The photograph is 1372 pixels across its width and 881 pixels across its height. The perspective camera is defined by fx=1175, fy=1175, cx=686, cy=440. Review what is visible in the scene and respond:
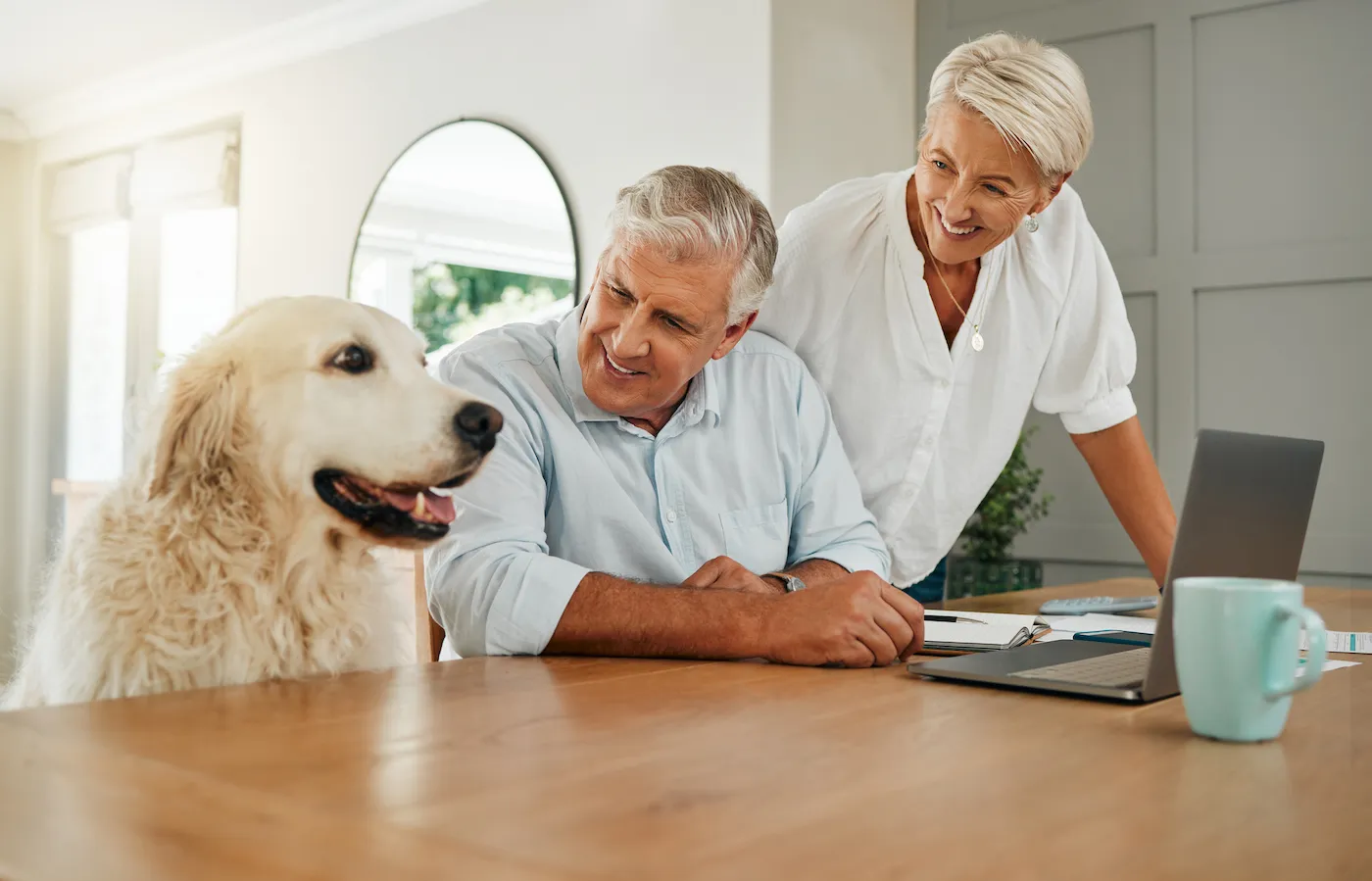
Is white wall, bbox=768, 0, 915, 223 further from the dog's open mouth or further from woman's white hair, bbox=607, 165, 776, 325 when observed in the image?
the dog's open mouth

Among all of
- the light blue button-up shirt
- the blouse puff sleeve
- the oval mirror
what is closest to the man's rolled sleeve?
the light blue button-up shirt

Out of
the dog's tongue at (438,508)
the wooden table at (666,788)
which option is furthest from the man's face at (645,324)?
the wooden table at (666,788)

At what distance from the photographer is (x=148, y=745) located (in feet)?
2.33

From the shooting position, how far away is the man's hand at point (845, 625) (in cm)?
112

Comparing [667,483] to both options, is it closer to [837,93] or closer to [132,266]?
[837,93]

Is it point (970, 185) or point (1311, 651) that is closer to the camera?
point (1311, 651)

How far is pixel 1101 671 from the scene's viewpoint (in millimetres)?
1021

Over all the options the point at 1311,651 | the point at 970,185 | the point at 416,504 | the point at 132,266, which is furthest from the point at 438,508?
the point at 132,266

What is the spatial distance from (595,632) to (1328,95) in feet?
8.47

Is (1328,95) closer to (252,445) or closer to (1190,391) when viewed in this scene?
(1190,391)

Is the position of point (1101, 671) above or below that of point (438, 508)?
below

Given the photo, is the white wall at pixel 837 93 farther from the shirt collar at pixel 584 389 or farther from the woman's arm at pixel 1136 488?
the shirt collar at pixel 584 389

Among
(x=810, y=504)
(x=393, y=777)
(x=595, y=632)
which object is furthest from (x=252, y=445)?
(x=810, y=504)

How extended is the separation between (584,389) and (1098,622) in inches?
28.0
